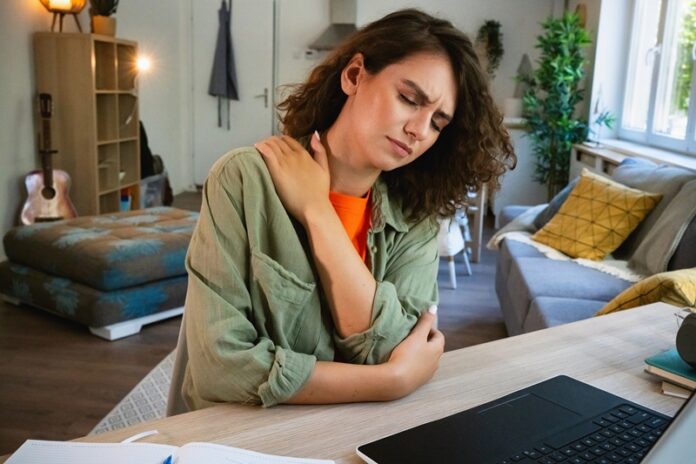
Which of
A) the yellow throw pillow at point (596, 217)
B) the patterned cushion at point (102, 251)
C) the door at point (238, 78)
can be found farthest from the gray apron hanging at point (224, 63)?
the yellow throw pillow at point (596, 217)

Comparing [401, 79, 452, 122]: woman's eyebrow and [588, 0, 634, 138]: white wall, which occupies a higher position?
[588, 0, 634, 138]: white wall

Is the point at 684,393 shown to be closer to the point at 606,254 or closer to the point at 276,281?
the point at 276,281

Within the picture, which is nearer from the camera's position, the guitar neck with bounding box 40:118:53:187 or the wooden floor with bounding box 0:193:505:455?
the wooden floor with bounding box 0:193:505:455

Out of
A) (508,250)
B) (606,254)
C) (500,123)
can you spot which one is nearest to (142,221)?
(508,250)

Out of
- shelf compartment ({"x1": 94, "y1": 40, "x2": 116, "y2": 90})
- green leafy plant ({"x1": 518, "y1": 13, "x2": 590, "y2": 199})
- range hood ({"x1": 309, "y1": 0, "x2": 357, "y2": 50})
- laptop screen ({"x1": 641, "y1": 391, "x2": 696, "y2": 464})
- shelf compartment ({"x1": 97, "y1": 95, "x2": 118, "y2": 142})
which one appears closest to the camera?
laptop screen ({"x1": 641, "y1": 391, "x2": 696, "y2": 464})

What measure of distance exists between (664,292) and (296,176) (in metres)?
1.19

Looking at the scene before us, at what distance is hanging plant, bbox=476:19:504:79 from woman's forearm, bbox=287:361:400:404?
246 inches

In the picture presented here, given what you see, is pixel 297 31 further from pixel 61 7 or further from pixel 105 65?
pixel 61 7

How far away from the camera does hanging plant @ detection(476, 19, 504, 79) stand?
6.84 m

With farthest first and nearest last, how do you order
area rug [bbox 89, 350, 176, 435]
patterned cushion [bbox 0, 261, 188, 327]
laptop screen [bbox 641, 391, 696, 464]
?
patterned cushion [bbox 0, 261, 188, 327]
area rug [bbox 89, 350, 176, 435]
laptop screen [bbox 641, 391, 696, 464]

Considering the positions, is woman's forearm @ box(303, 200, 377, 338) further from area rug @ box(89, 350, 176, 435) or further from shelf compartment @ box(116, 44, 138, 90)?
shelf compartment @ box(116, 44, 138, 90)

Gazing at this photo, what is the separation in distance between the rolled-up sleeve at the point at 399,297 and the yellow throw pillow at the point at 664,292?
824 millimetres

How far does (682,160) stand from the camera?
155 inches

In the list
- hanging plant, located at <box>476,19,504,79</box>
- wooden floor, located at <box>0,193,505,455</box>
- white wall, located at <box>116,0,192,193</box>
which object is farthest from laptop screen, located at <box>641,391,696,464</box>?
hanging plant, located at <box>476,19,504,79</box>
